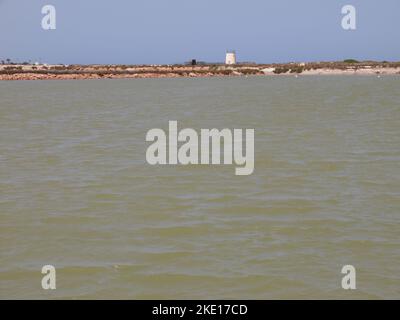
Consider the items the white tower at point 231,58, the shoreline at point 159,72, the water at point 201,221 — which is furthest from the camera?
the white tower at point 231,58

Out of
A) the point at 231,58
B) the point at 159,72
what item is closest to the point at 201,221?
the point at 159,72

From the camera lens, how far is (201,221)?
960 cm

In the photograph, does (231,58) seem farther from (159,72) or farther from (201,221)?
(201,221)

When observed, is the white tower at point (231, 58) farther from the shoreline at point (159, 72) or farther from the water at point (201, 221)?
the water at point (201, 221)

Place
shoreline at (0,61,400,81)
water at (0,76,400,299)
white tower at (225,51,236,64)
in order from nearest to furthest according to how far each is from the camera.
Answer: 1. water at (0,76,400,299)
2. shoreline at (0,61,400,81)
3. white tower at (225,51,236,64)

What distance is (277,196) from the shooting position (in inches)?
433

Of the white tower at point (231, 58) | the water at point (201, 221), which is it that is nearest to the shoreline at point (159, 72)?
the white tower at point (231, 58)

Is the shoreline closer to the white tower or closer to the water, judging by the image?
the white tower

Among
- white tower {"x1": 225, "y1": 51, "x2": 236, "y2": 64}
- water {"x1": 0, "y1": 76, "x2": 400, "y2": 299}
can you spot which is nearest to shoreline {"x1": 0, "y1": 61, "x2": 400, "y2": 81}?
white tower {"x1": 225, "y1": 51, "x2": 236, "y2": 64}

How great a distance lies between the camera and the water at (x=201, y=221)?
7.38 meters

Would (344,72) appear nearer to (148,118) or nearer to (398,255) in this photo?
(148,118)

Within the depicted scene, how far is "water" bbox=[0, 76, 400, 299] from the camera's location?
7.38 meters

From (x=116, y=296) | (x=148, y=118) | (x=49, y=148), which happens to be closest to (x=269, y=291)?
(x=116, y=296)

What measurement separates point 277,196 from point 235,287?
4.01 metres
